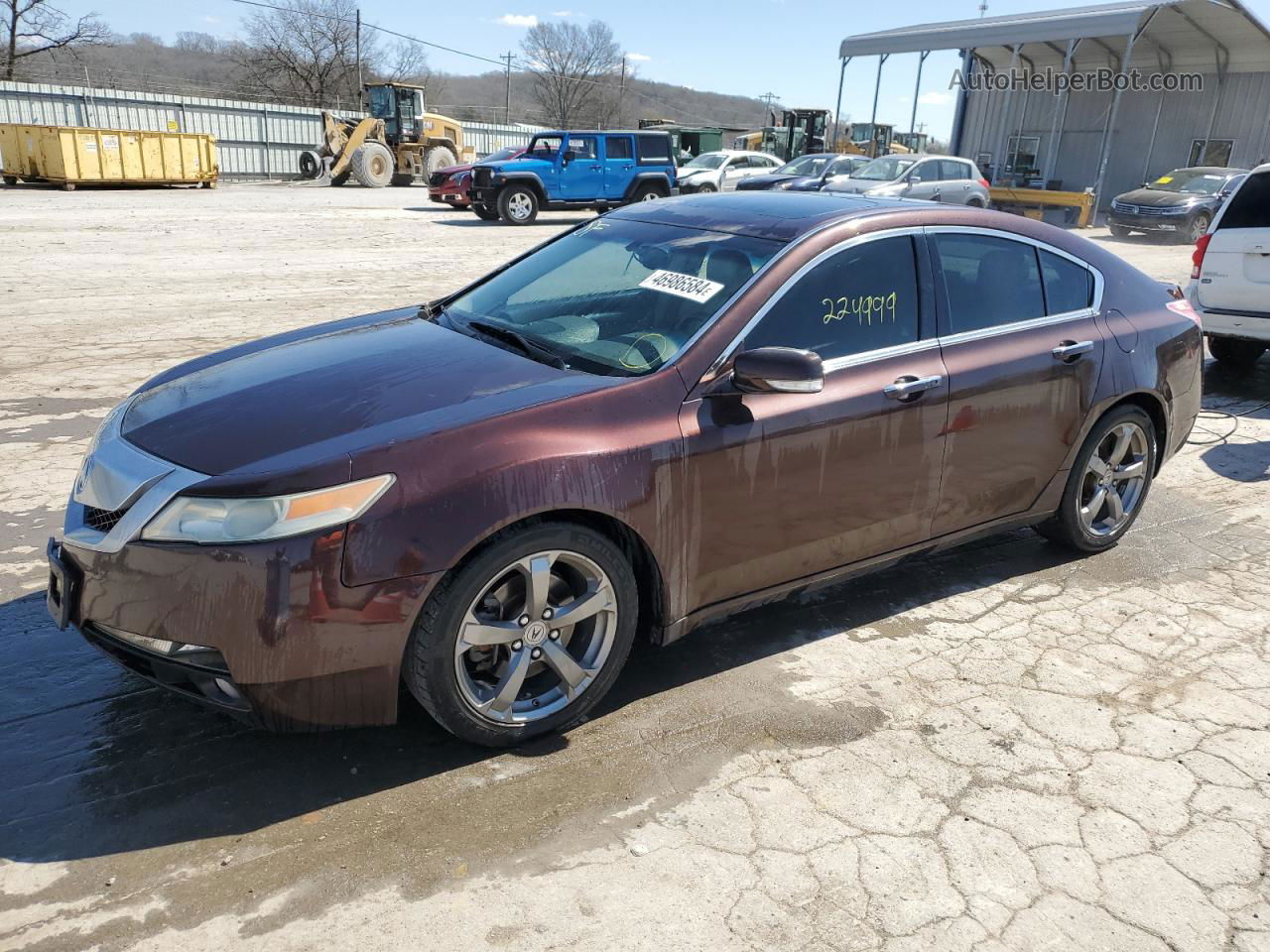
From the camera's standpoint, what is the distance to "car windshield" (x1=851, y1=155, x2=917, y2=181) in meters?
21.3

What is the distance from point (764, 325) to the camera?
3.29 metres

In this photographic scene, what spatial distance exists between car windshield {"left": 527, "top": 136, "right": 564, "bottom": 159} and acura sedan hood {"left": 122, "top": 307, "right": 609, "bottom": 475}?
19.2m

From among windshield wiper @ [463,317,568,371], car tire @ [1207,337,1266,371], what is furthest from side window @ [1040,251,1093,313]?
car tire @ [1207,337,1266,371]

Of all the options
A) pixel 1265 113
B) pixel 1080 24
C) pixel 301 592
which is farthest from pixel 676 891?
pixel 1265 113

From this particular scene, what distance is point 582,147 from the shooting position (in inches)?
856

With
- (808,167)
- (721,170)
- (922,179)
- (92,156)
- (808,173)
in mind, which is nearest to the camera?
(922,179)

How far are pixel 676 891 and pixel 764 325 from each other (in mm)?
1820

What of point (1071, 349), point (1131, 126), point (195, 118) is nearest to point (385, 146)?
point (195, 118)

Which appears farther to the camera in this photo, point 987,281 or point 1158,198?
point 1158,198

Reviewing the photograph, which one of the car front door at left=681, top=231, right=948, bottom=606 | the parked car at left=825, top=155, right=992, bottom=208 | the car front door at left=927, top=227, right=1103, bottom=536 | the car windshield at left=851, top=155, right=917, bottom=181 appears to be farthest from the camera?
the car windshield at left=851, top=155, right=917, bottom=181

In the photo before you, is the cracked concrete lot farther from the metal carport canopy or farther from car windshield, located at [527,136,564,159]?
the metal carport canopy

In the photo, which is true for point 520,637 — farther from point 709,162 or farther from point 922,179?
point 709,162

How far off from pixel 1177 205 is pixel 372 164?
2220 centimetres

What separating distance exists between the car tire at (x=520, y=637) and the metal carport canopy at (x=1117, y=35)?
28857 mm
